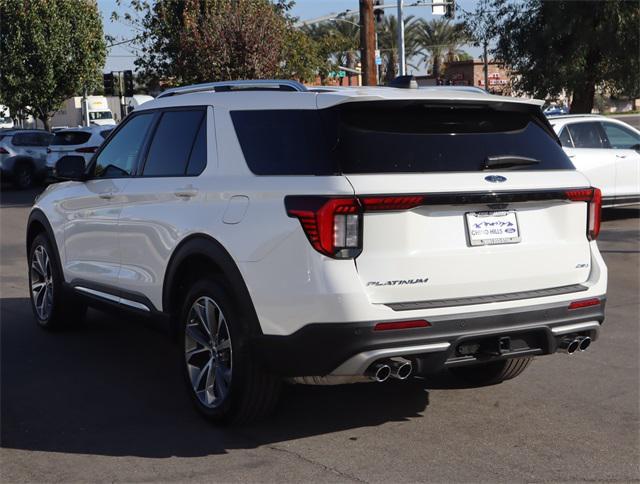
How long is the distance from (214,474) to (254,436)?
0.58 meters

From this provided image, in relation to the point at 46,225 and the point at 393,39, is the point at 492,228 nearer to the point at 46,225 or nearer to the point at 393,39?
the point at 46,225

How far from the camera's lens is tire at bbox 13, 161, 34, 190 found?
27.9 m

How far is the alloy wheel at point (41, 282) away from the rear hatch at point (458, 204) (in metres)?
3.92

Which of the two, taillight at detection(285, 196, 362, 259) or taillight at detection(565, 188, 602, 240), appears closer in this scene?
taillight at detection(285, 196, 362, 259)

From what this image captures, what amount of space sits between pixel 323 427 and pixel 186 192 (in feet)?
5.14

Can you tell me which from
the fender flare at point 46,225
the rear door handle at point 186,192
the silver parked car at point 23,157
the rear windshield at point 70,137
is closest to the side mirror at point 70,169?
the fender flare at point 46,225

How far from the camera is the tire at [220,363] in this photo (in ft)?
16.0

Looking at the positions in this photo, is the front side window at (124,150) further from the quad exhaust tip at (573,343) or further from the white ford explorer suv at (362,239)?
the quad exhaust tip at (573,343)

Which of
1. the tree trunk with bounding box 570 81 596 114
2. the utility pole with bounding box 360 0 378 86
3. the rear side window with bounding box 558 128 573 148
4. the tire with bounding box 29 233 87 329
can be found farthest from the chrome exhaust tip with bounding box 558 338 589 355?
the tree trunk with bounding box 570 81 596 114

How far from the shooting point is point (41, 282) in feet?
25.8

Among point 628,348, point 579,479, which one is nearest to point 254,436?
point 579,479

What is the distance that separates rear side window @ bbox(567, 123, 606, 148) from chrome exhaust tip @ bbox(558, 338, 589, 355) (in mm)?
10039

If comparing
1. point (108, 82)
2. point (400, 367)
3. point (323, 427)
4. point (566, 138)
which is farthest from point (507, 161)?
point (108, 82)

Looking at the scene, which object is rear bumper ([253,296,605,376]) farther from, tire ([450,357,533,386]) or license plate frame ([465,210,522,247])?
tire ([450,357,533,386])
